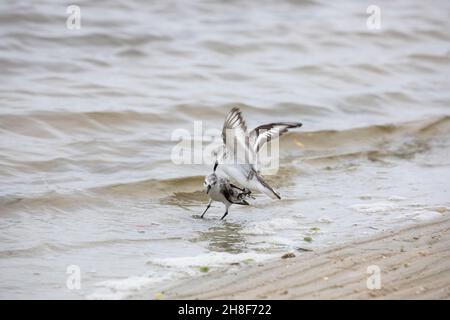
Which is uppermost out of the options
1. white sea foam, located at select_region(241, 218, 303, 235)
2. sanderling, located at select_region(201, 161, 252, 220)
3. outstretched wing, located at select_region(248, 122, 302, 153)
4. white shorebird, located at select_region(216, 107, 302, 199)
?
outstretched wing, located at select_region(248, 122, 302, 153)

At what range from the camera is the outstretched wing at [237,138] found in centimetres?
650

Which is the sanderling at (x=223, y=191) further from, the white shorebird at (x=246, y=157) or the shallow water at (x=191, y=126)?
the white shorebird at (x=246, y=157)

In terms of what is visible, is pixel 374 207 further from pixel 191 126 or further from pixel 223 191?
pixel 191 126

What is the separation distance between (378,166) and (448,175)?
3.29ft

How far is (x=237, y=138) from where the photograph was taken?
673 centimetres

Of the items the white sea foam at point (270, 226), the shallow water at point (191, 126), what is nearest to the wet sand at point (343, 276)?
the shallow water at point (191, 126)

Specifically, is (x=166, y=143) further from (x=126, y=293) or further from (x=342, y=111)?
(x=126, y=293)

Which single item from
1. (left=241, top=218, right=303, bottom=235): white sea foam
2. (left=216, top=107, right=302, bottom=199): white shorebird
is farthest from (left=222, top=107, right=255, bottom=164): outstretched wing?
(left=241, top=218, right=303, bottom=235): white sea foam

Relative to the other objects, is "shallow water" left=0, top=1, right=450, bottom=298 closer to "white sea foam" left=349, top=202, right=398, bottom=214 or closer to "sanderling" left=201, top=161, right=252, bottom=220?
"white sea foam" left=349, top=202, right=398, bottom=214

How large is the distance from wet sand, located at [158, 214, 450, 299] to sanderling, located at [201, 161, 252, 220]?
1610 millimetres

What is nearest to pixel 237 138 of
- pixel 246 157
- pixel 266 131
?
pixel 246 157

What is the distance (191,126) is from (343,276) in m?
6.23

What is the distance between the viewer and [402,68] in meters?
15.1

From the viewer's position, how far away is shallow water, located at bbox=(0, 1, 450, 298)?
6527mm
